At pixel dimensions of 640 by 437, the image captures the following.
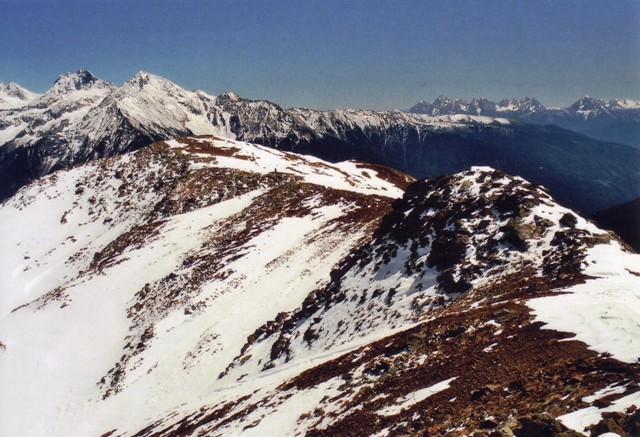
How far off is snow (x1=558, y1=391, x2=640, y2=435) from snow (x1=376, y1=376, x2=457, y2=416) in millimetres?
4906

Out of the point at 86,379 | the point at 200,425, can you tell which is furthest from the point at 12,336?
the point at 200,425

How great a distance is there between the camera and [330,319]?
29969 mm

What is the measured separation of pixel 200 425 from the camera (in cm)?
2133

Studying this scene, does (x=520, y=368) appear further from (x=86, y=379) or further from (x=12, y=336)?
(x=12, y=336)

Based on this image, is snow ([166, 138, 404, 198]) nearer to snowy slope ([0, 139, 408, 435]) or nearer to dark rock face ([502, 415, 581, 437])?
snowy slope ([0, 139, 408, 435])

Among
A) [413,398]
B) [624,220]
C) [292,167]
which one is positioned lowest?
[624,220]

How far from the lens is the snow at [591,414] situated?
30.6 ft

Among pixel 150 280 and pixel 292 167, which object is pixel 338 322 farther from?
pixel 292 167

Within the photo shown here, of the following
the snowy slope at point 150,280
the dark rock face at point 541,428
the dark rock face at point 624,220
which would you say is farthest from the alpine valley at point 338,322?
the dark rock face at point 624,220

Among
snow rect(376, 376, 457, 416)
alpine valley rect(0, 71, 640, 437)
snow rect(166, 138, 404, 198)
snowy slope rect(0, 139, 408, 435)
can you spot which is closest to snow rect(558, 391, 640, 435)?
alpine valley rect(0, 71, 640, 437)

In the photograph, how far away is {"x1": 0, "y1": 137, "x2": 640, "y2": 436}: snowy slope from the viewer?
14.2 meters

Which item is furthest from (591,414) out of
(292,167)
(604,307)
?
(292,167)

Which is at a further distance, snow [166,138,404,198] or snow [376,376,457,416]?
snow [166,138,404,198]

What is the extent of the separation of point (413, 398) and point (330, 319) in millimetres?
15601
